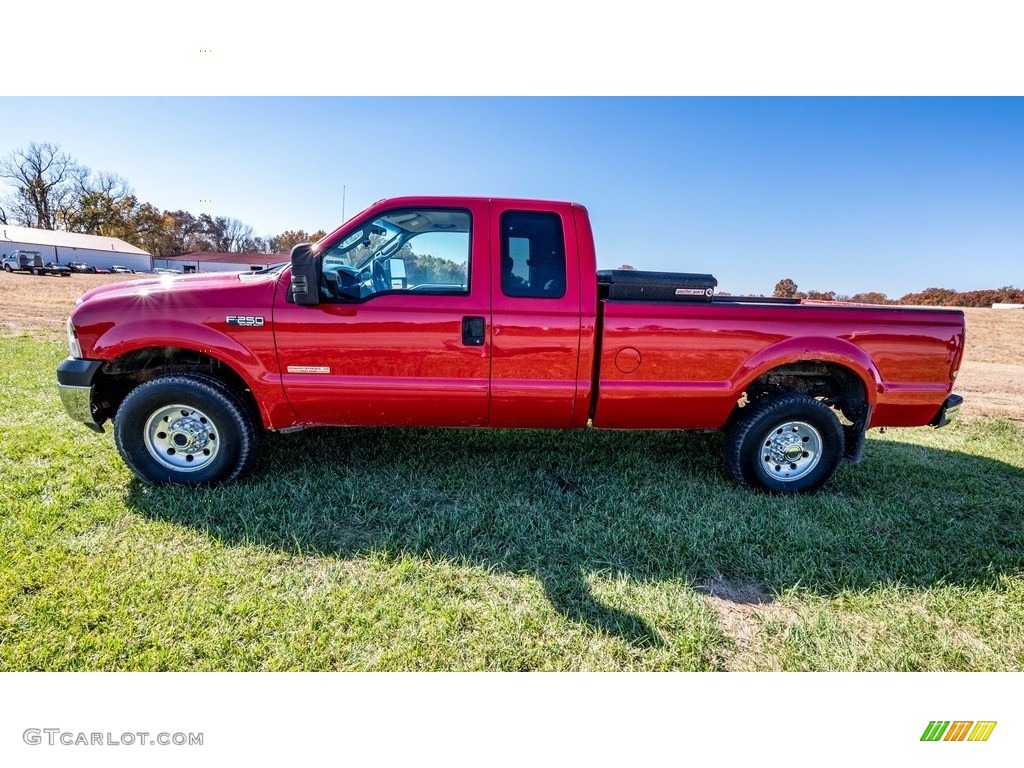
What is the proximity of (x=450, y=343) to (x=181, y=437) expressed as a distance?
1922 mm

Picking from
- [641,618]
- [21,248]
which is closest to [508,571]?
[641,618]

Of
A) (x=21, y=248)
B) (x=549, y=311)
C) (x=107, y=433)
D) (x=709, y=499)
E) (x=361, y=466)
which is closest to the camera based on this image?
(x=549, y=311)

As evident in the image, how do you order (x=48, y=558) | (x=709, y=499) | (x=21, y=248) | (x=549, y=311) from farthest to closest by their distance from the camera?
(x=21, y=248) → (x=709, y=499) → (x=549, y=311) → (x=48, y=558)

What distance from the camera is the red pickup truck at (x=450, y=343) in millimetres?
3305

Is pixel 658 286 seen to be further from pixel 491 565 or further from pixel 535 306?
pixel 491 565

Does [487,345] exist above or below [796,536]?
above

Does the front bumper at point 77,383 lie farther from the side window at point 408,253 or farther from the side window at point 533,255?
the side window at point 533,255

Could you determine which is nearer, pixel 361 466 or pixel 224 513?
pixel 224 513

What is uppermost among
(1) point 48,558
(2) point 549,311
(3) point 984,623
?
(2) point 549,311

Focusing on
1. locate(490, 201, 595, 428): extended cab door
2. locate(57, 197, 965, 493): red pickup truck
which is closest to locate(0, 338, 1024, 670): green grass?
locate(57, 197, 965, 493): red pickup truck

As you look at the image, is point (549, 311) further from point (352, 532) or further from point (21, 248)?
point (21, 248)

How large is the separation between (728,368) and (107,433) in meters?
4.92

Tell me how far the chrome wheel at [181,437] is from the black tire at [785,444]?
3.64 m

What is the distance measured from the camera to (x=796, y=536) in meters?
3.12
